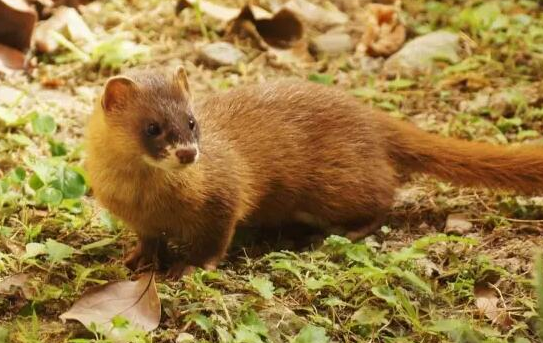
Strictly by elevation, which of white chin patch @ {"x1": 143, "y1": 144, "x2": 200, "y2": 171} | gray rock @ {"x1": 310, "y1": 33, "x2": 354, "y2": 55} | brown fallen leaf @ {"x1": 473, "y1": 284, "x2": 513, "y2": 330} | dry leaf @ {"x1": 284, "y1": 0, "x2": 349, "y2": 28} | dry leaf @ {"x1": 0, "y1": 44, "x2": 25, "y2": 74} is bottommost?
dry leaf @ {"x1": 0, "y1": 44, "x2": 25, "y2": 74}

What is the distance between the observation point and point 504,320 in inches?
124

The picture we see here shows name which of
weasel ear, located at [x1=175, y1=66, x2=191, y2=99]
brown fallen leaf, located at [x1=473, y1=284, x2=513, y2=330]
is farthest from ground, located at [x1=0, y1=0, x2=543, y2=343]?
weasel ear, located at [x1=175, y1=66, x2=191, y2=99]

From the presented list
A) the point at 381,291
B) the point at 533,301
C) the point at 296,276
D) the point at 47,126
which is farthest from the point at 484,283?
the point at 47,126

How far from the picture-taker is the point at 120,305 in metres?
3.13

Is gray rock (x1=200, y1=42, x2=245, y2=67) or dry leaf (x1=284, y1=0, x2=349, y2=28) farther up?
dry leaf (x1=284, y1=0, x2=349, y2=28)

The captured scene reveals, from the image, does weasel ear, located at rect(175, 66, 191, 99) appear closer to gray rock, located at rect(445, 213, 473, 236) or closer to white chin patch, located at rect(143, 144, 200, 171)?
white chin patch, located at rect(143, 144, 200, 171)

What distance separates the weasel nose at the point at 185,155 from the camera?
318 centimetres

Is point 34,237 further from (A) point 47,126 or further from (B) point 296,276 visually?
(B) point 296,276

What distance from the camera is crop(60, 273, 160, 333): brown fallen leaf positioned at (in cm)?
301

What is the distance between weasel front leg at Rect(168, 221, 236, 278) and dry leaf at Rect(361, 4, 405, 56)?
229cm

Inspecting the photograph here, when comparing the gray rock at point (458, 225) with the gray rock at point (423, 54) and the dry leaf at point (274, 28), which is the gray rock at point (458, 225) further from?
the dry leaf at point (274, 28)

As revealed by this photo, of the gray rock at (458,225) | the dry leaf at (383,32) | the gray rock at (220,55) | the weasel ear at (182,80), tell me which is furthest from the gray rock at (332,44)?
the weasel ear at (182,80)

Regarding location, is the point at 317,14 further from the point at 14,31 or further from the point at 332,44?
the point at 14,31

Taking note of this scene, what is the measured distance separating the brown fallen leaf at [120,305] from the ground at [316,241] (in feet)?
0.16
